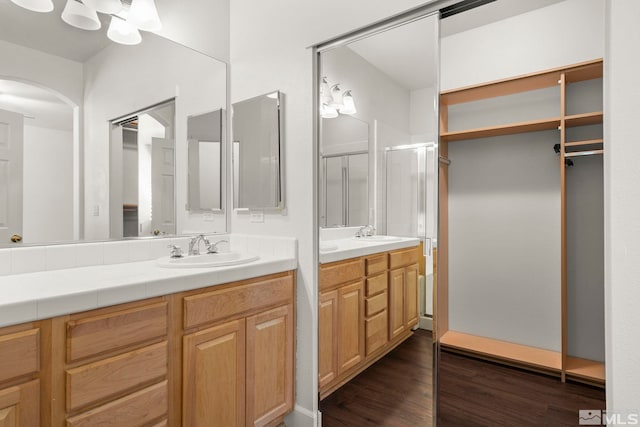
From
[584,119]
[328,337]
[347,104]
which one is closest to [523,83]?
[584,119]

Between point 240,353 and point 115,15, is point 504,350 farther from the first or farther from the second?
point 115,15

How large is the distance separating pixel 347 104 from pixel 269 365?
1.47m

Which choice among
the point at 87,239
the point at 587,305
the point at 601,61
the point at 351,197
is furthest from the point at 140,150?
the point at 587,305

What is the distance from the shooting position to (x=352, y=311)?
1896 millimetres

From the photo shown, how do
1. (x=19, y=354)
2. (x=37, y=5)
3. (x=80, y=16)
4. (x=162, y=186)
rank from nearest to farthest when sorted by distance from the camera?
(x=19, y=354) → (x=37, y=5) → (x=80, y=16) → (x=162, y=186)

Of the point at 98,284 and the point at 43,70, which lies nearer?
the point at 98,284

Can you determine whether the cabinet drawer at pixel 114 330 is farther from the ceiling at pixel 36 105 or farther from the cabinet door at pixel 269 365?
the ceiling at pixel 36 105

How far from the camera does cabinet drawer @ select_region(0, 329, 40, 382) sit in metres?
0.93

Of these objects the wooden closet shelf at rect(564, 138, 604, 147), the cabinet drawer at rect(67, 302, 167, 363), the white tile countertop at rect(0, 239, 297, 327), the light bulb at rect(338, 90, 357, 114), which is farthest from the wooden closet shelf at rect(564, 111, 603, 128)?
the cabinet drawer at rect(67, 302, 167, 363)

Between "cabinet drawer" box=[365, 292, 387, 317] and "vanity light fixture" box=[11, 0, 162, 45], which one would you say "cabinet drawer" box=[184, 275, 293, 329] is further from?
"vanity light fixture" box=[11, 0, 162, 45]

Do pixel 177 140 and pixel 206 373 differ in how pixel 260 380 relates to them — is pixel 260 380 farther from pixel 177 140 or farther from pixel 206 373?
pixel 177 140

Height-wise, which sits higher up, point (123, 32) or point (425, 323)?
point (123, 32)

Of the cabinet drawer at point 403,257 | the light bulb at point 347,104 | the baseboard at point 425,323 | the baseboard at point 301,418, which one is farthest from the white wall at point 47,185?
the baseboard at point 425,323

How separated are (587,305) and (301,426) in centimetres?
157
